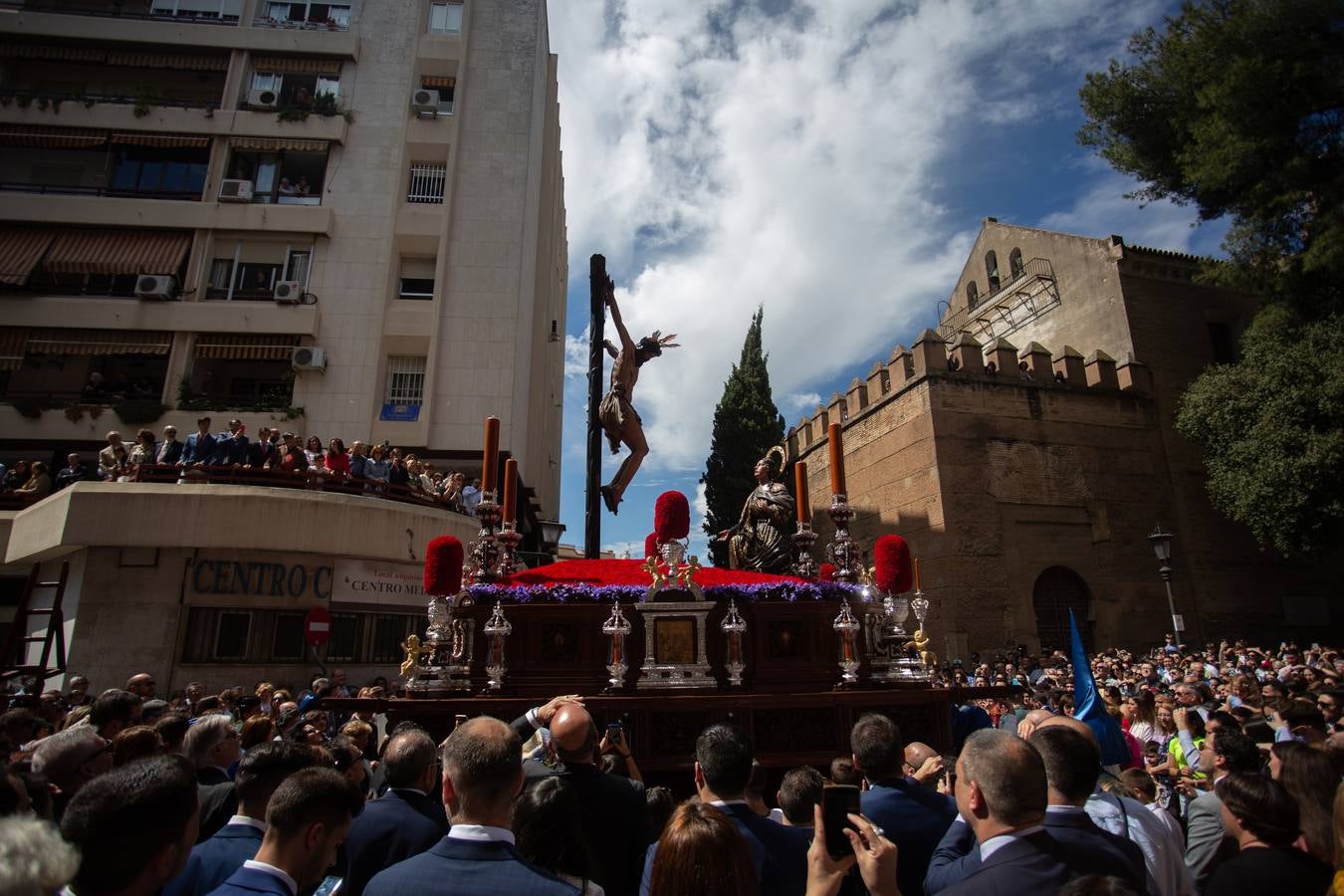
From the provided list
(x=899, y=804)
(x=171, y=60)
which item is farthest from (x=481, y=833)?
(x=171, y=60)

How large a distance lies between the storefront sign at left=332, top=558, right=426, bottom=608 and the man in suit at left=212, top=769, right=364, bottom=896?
1503 centimetres

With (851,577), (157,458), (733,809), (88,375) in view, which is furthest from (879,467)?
(88,375)

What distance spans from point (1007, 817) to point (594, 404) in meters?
9.54

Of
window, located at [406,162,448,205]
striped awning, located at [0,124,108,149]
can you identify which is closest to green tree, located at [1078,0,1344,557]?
window, located at [406,162,448,205]

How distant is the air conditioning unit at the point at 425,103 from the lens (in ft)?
82.5

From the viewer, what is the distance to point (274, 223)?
23.9 m

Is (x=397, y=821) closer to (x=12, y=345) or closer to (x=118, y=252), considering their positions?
(x=118, y=252)

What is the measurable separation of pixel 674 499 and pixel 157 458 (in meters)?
14.4

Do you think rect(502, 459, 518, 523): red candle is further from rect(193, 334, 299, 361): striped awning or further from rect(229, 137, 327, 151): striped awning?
rect(229, 137, 327, 151): striped awning

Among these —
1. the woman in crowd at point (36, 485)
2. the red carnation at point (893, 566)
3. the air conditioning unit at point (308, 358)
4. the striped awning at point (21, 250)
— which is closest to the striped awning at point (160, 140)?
the striped awning at point (21, 250)

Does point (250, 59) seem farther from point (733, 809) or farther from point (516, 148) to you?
point (733, 809)

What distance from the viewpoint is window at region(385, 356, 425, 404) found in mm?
23438

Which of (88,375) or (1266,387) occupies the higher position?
(88,375)

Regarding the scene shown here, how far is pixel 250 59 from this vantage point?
25.8 meters
